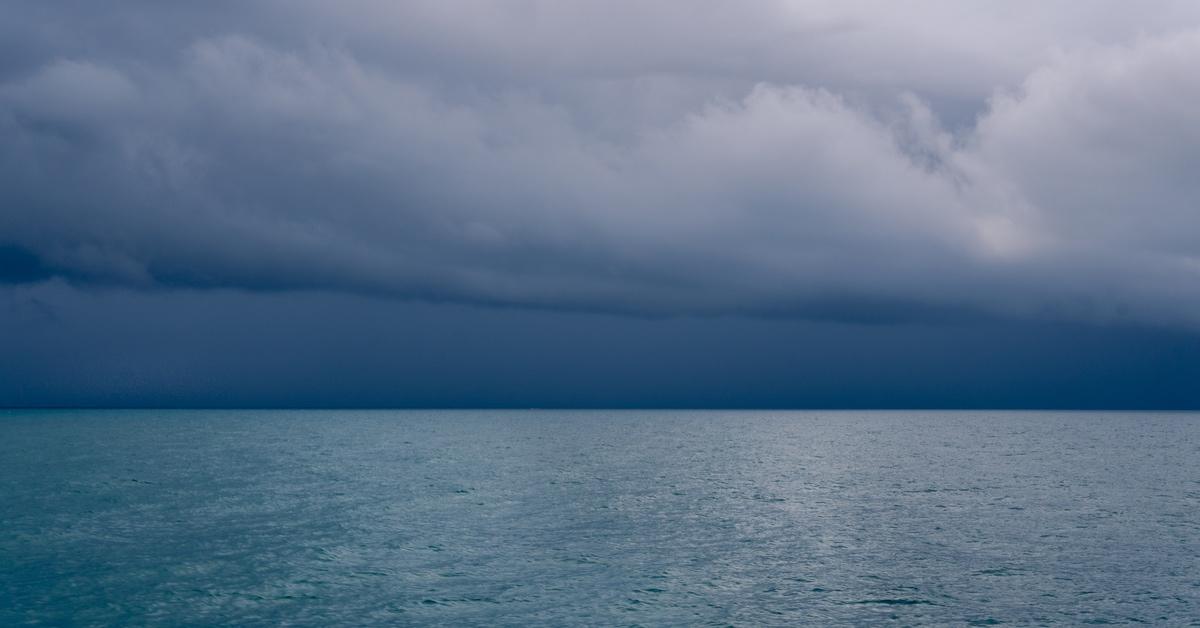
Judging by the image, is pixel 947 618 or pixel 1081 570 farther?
pixel 1081 570

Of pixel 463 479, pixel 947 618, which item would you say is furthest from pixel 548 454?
pixel 947 618

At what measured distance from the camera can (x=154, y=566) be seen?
4159 cm

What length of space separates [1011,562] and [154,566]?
43.6 m

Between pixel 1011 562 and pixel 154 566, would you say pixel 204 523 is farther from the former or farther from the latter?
pixel 1011 562

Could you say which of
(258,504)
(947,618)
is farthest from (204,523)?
(947,618)

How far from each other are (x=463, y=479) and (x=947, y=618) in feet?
216

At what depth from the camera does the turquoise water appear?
35.0 meters

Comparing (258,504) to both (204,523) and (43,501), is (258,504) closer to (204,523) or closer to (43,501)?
(204,523)

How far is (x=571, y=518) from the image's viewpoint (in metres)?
61.2

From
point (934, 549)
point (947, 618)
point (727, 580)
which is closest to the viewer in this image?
point (947, 618)

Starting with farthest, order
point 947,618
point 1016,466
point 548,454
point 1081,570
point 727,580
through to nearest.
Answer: point 548,454
point 1016,466
point 1081,570
point 727,580
point 947,618

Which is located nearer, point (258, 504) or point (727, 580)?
point (727, 580)

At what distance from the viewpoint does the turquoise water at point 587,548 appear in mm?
35031

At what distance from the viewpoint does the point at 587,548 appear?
48781 mm
